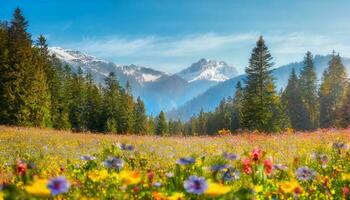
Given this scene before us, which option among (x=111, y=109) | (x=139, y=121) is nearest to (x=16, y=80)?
(x=111, y=109)

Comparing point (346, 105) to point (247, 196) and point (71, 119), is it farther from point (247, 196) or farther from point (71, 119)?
point (247, 196)

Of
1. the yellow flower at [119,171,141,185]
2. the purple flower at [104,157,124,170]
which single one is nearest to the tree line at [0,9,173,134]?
the purple flower at [104,157,124,170]

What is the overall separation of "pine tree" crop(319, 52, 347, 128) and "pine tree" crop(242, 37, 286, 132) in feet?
65.6

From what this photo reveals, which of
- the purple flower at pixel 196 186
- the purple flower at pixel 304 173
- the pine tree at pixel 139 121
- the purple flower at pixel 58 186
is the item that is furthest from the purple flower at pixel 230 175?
the pine tree at pixel 139 121

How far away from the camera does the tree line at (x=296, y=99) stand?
160 ft

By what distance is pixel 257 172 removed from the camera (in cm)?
524

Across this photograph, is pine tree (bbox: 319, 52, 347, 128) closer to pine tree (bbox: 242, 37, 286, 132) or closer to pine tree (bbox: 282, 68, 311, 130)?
pine tree (bbox: 282, 68, 311, 130)

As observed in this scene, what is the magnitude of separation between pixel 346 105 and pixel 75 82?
41.3 metres

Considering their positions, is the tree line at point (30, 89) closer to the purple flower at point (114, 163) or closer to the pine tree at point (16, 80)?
the pine tree at point (16, 80)

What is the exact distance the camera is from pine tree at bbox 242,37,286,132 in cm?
4819

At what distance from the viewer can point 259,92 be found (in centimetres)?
4897

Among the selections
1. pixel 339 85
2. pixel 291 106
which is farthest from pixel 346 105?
pixel 291 106

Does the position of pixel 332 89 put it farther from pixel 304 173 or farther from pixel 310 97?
pixel 304 173

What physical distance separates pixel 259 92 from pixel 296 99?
25.1 m
